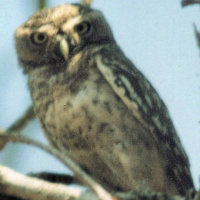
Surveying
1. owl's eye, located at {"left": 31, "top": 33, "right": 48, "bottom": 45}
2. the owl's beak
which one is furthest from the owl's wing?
owl's eye, located at {"left": 31, "top": 33, "right": 48, "bottom": 45}

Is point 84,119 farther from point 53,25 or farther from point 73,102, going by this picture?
point 53,25

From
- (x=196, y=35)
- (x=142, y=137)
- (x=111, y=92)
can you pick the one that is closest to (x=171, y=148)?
(x=142, y=137)

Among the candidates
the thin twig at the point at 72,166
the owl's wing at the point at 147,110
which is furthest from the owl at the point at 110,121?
the thin twig at the point at 72,166

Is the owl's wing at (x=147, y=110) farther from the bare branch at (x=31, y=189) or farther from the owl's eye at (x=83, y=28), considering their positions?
the bare branch at (x=31, y=189)

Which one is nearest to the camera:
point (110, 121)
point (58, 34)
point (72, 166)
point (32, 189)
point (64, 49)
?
point (72, 166)

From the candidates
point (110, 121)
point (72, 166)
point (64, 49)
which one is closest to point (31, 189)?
point (72, 166)

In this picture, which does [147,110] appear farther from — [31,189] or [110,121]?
[31,189]
